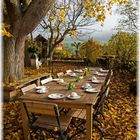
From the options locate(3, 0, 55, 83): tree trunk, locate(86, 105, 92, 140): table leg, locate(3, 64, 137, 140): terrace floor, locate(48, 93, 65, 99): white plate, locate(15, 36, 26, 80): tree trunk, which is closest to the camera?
locate(86, 105, 92, 140): table leg

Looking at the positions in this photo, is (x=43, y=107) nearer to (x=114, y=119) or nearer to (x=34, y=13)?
(x=114, y=119)

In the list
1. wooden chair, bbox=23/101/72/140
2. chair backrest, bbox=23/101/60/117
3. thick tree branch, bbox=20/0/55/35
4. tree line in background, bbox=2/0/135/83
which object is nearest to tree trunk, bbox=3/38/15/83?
tree line in background, bbox=2/0/135/83

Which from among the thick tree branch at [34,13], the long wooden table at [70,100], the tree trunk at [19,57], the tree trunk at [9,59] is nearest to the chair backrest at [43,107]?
the long wooden table at [70,100]

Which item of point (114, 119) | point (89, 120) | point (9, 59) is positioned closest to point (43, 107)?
point (89, 120)

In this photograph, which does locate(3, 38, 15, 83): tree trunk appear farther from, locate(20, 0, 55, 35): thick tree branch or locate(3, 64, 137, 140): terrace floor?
locate(3, 64, 137, 140): terrace floor

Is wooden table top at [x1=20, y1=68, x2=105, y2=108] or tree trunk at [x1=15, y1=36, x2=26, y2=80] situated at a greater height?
tree trunk at [x1=15, y1=36, x2=26, y2=80]

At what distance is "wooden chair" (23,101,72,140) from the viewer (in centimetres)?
327

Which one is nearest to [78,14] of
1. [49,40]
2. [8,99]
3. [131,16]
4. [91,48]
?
[49,40]

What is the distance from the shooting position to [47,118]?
387 centimetres

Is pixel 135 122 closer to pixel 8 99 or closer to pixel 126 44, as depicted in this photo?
pixel 8 99

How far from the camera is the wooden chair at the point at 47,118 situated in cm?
327

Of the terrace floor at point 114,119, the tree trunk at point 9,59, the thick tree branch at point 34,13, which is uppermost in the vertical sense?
the thick tree branch at point 34,13

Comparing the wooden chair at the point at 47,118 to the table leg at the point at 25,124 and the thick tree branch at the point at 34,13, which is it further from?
the thick tree branch at the point at 34,13

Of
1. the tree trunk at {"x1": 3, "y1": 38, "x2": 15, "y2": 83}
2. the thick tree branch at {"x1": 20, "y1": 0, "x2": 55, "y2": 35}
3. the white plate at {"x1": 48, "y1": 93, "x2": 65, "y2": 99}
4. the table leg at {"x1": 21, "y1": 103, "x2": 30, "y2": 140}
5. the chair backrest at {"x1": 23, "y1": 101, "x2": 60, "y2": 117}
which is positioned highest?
the thick tree branch at {"x1": 20, "y1": 0, "x2": 55, "y2": 35}
